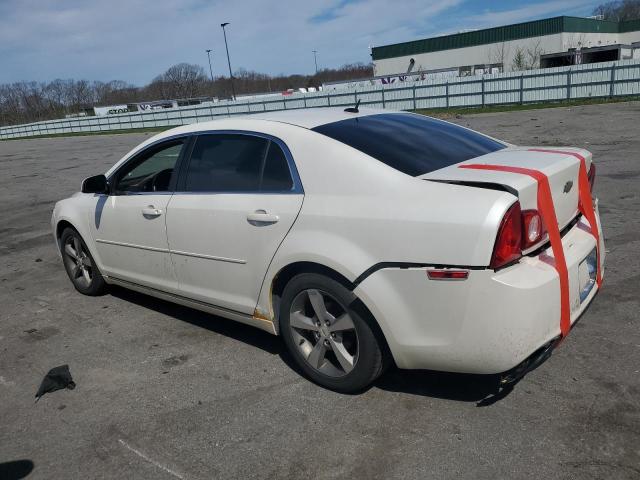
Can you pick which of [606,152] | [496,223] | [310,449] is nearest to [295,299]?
[310,449]

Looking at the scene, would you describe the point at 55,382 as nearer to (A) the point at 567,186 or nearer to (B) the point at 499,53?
(A) the point at 567,186

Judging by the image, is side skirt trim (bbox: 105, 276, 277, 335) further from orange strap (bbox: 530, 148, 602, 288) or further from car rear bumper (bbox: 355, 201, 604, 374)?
orange strap (bbox: 530, 148, 602, 288)

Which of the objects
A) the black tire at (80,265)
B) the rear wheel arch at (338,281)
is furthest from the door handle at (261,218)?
the black tire at (80,265)

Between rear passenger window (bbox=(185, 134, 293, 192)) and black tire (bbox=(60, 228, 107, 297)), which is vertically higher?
rear passenger window (bbox=(185, 134, 293, 192))

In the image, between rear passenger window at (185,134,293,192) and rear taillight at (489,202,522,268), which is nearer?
rear taillight at (489,202,522,268)

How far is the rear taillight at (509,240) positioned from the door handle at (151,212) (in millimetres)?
2530

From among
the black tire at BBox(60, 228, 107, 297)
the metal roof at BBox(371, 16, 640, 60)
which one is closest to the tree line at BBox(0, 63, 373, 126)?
the metal roof at BBox(371, 16, 640, 60)

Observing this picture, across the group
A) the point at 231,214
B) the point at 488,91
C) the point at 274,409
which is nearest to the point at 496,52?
the point at 488,91

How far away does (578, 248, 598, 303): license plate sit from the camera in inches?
117

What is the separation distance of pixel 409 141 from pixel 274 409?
182 cm

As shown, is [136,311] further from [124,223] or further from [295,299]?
[295,299]

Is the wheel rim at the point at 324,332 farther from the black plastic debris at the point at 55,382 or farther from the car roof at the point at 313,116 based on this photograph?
the black plastic debris at the point at 55,382

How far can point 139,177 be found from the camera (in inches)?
186

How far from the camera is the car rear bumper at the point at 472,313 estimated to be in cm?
253
